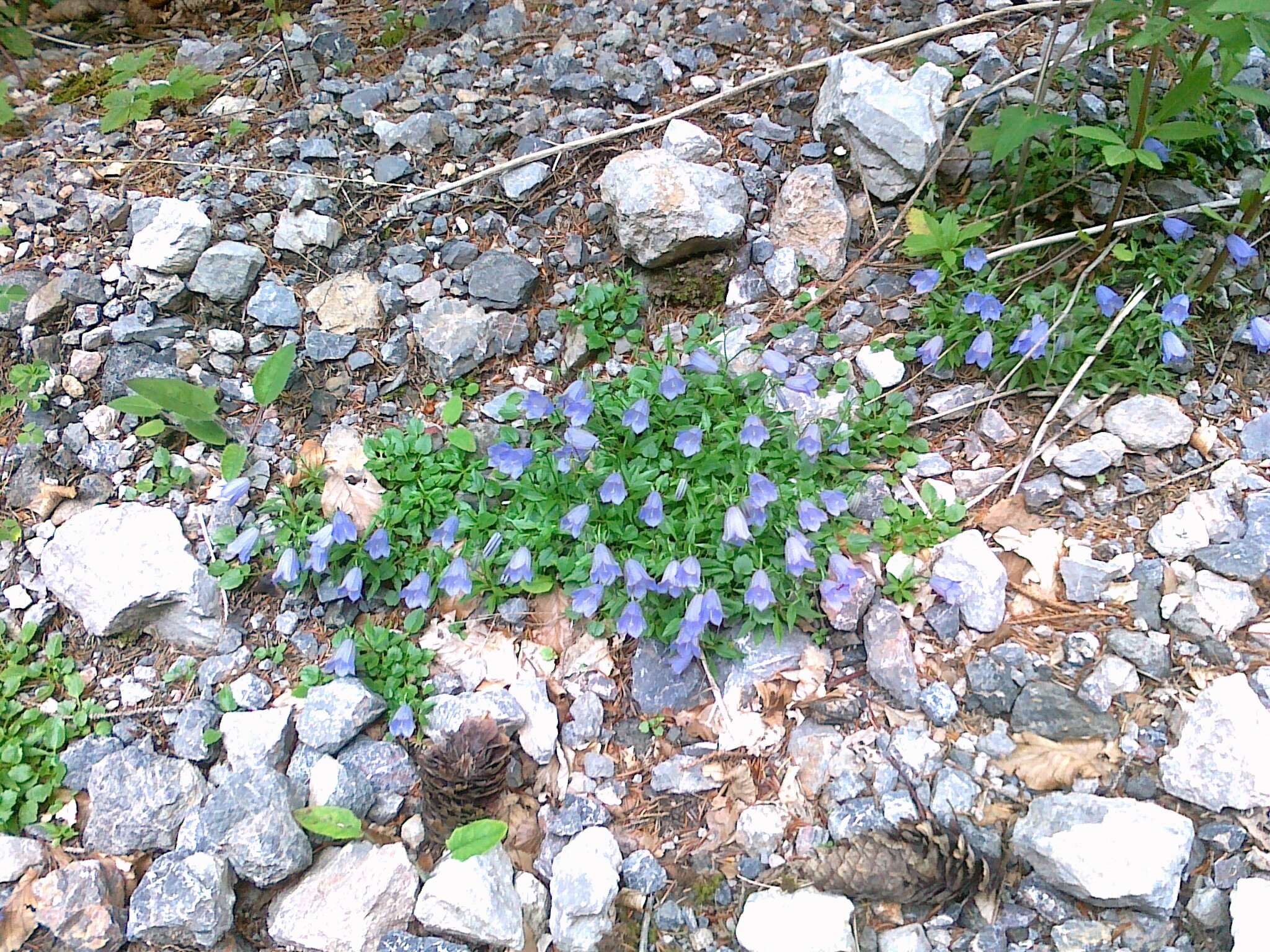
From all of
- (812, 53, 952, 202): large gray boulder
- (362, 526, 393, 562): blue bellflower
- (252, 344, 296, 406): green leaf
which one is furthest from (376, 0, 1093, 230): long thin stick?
(362, 526, 393, 562): blue bellflower

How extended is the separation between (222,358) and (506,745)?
5.06 ft

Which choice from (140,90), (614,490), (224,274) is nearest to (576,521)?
(614,490)

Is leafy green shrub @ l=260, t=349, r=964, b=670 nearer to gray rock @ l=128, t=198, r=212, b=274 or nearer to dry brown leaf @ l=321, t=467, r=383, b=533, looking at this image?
dry brown leaf @ l=321, t=467, r=383, b=533

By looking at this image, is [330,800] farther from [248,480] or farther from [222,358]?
[222,358]

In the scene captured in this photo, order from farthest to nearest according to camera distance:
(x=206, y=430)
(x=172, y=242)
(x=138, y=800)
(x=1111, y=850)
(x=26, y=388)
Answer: (x=172, y=242) < (x=26, y=388) < (x=206, y=430) < (x=138, y=800) < (x=1111, y=850)

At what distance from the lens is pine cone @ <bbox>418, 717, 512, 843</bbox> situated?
228 cm

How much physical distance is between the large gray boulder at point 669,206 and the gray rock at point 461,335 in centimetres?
45

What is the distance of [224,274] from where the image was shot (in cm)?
312

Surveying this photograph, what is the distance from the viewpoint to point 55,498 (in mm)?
2869

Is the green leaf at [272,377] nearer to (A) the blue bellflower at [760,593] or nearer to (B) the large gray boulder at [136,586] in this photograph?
(B) the large gray boulder at [136,586]

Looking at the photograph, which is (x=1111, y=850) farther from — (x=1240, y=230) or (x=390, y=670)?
(x=1240, y=230)

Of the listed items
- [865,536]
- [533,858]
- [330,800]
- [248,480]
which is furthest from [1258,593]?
[248,480]

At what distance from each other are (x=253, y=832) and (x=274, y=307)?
63.7 inches

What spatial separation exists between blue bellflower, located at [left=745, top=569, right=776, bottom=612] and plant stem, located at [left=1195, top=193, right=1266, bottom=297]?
1.47 m
